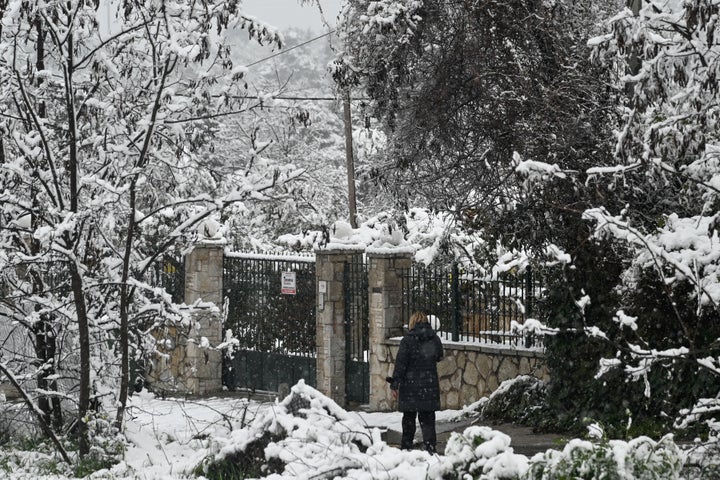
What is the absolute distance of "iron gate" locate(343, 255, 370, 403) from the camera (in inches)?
597

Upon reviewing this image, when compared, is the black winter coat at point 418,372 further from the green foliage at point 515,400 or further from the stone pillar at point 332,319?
the stone pillar at point 332,319

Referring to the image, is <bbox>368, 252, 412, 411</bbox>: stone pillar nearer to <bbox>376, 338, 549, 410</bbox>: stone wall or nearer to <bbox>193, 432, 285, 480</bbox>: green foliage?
<bbox>376, 338, 549, 410</bbox>: stone wall

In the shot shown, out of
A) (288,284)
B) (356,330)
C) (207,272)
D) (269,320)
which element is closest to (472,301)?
(356,330)

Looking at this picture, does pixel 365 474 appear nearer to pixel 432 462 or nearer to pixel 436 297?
pixel 432 462

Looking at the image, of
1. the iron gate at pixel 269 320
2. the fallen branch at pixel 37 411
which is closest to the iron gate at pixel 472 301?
the iron gate at pixel 269 320

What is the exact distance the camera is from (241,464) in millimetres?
8312

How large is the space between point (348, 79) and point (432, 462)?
7411 mm

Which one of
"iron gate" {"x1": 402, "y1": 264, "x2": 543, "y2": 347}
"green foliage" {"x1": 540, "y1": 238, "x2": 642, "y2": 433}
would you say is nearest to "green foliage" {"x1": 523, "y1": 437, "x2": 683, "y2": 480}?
"green foliage" {"x1": 540, "y1": 238, "x2": 642, "y2": 433}

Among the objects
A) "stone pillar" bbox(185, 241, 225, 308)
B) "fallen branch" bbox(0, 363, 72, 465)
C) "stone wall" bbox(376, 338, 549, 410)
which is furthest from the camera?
"stone pillar" bbox(185, 241, 225, 308)

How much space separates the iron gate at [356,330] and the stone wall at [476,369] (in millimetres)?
804

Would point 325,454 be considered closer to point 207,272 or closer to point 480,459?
point 480,459

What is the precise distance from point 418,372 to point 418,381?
0.10m

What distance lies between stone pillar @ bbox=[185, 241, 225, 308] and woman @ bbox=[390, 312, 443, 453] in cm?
630

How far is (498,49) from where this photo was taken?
13.1 meters
